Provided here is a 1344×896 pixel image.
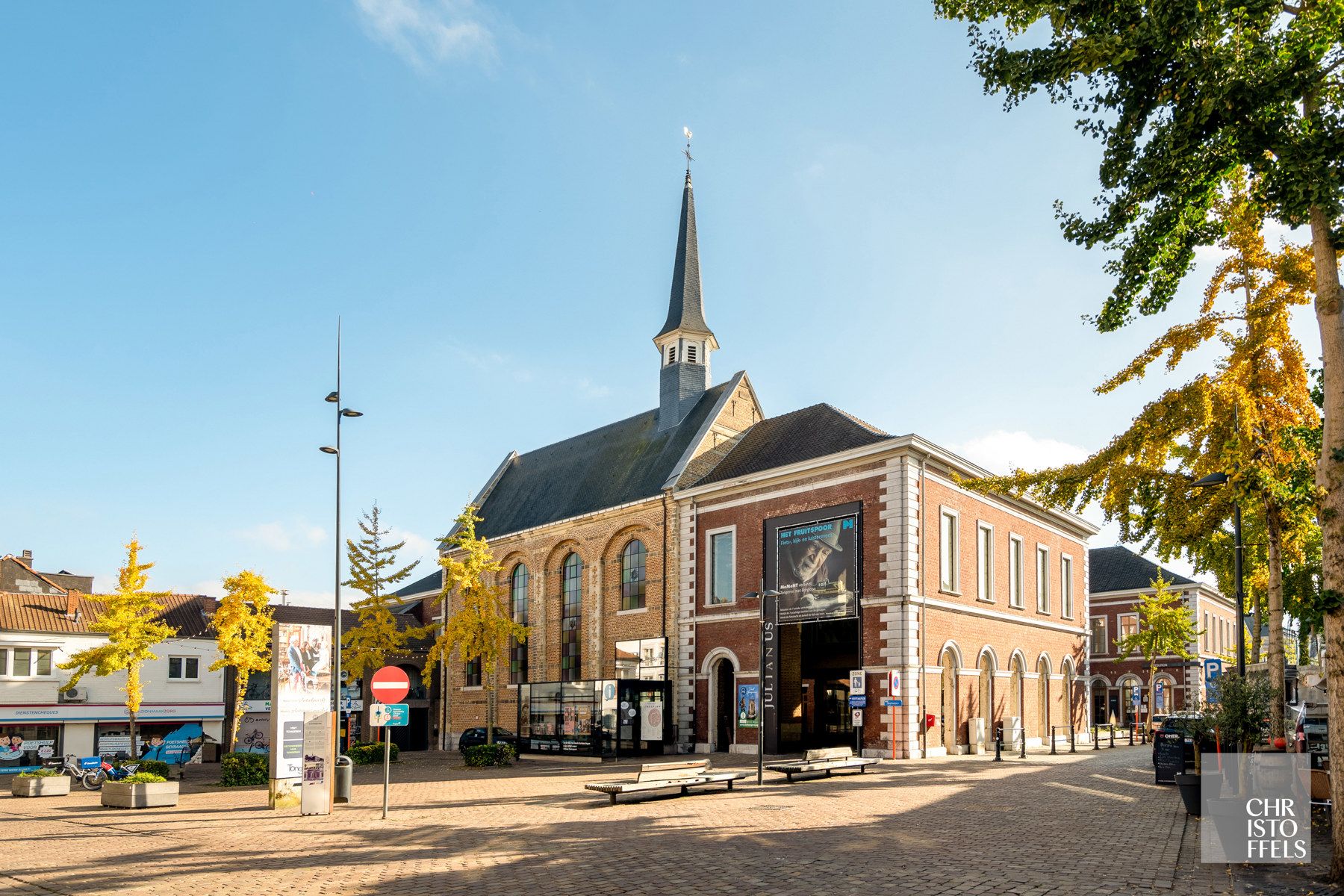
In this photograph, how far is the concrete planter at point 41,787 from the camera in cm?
2362

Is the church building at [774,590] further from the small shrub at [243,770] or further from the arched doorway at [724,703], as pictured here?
the small shrub at [243,770]

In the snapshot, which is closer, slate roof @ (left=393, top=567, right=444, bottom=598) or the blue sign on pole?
the blue sign on pole

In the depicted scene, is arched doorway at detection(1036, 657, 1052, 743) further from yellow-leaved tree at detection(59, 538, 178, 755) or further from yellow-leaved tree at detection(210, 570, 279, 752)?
yellow-leaved tree at detection(59, 538, 178, 755)

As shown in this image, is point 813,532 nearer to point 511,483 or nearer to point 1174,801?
point 1174,801

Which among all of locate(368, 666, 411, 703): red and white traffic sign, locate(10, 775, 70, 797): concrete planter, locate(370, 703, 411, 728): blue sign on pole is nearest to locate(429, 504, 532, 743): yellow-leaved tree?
locate(10, 775, 70, 797): concrete planter

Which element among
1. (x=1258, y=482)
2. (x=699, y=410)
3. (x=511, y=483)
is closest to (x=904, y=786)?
(x=1258, y=482)

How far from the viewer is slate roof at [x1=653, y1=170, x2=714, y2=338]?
41.9 m

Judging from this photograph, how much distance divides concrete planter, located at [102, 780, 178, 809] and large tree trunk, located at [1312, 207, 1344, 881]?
19.2 m

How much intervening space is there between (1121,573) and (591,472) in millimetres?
40045

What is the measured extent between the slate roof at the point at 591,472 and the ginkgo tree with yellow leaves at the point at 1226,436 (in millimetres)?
19835

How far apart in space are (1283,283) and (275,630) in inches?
800

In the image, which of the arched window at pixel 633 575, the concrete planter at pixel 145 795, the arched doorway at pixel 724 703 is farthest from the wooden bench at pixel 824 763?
the arched window at pixel 633 575

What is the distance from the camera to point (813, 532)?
31781 mm

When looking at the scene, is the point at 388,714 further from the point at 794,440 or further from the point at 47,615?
the point at 47,615
